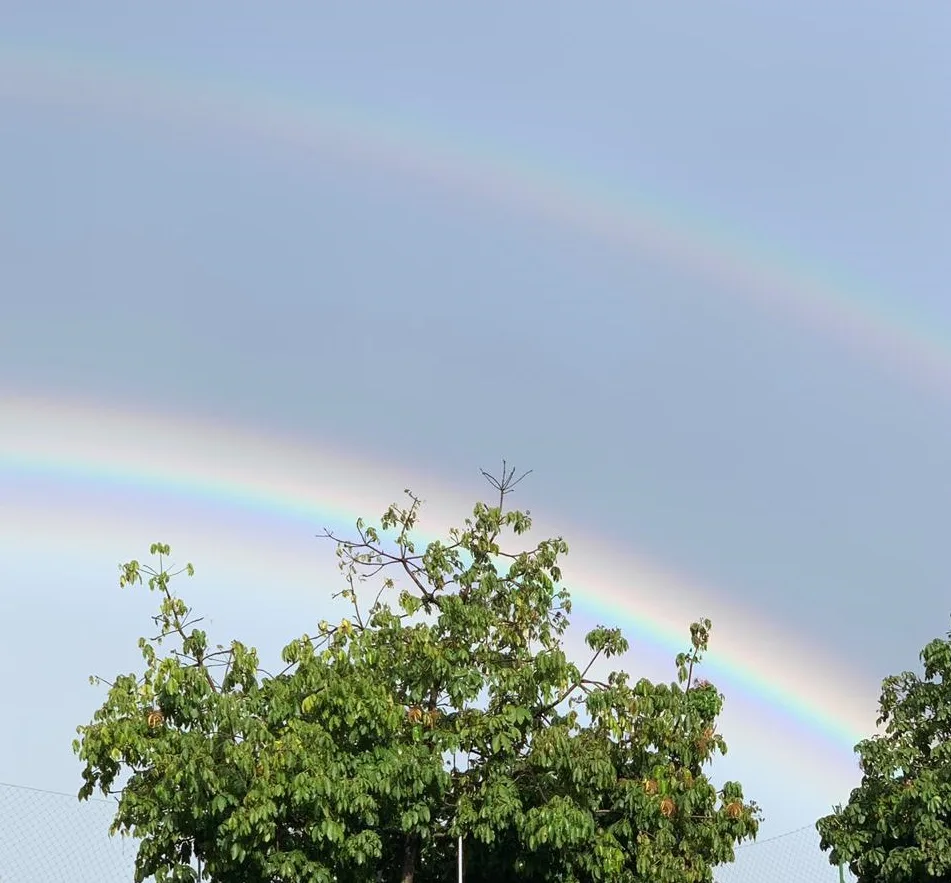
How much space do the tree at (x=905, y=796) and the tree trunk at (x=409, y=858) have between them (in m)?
5.27

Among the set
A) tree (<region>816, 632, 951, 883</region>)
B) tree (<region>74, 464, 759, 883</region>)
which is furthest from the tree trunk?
tree (<region>816, 632, 951, 883</region>)

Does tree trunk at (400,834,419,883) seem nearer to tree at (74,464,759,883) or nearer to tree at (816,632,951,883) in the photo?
tree at (74,464,759,883)

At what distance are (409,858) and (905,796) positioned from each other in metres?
6.02

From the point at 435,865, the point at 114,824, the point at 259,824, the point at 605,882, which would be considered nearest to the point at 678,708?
the point at 605,882

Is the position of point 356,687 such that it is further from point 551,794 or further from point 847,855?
point 847,855

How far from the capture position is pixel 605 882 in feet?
46.8

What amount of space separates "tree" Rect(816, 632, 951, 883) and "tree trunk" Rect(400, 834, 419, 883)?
5.27 metres

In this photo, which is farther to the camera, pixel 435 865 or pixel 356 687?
pixel 435 865

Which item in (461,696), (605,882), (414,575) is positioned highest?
(414,575)

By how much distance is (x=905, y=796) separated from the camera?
15.2 m

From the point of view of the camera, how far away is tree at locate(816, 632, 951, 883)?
15062mm

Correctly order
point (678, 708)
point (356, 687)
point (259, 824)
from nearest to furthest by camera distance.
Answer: point (259, 824)
point (356, 687)
point (678, 708)

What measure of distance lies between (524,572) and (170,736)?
4773 millimetres

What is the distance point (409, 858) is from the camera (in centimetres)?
1491
